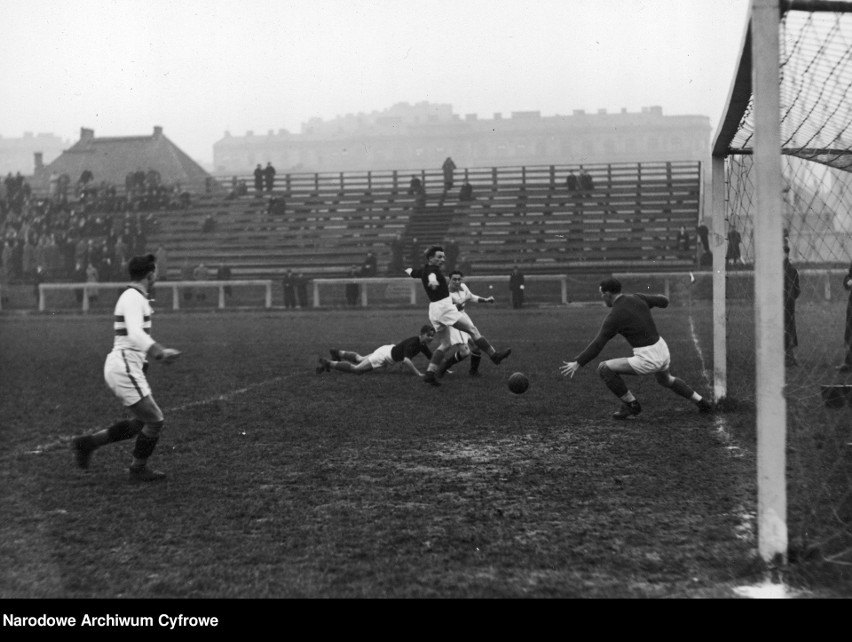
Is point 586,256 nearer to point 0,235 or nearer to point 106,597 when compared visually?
point 0,235

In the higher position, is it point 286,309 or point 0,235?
point 0,235

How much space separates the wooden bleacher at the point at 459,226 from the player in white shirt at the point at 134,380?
2681 cm

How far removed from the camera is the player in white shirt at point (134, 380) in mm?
6379

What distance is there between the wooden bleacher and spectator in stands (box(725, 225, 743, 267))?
69.7 feet

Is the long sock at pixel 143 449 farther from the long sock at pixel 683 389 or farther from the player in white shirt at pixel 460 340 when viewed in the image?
the player in white shirt at pixel 460 340

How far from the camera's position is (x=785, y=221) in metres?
7.25

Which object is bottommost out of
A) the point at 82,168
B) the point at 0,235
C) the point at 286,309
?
the point at 286,309

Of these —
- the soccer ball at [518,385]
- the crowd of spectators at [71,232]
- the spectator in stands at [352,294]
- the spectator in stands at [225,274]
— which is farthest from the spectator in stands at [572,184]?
the soccer ball at [518,385]

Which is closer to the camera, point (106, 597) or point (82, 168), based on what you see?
point (106, 597)

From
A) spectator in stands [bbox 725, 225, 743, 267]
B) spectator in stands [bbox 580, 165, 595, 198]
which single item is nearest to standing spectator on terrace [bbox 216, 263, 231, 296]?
spectator in stands [bbox 580, 165, 595, 198]

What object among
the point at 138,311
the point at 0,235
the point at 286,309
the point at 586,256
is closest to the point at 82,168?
the point at 0,235

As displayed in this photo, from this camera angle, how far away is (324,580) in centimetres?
429

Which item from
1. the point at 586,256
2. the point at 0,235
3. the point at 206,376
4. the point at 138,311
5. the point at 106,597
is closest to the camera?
the point at 106,597

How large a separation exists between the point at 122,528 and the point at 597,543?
2.69m
